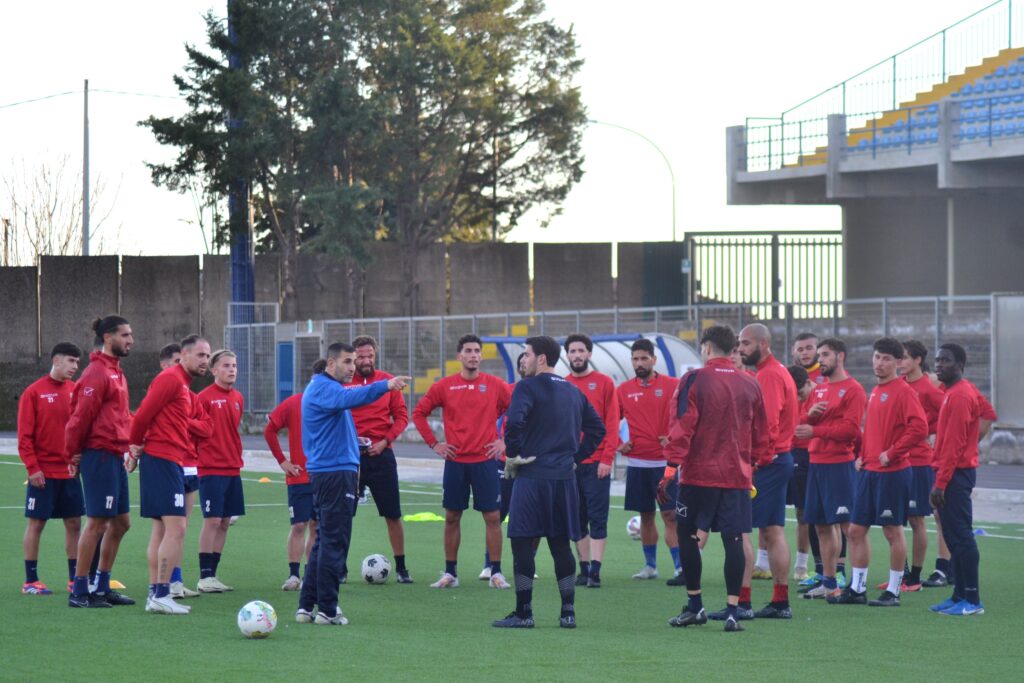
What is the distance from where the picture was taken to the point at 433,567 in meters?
14.9

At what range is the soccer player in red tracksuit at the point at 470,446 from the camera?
538 inches

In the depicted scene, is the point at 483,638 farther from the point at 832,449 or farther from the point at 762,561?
the point at 762,561

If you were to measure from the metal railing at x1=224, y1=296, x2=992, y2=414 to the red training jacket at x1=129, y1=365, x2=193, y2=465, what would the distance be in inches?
669

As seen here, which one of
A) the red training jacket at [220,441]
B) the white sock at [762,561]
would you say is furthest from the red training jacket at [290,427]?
the white sock at [762,561]

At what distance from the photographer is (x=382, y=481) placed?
1395cm

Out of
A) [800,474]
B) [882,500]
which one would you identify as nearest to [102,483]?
[882,500]

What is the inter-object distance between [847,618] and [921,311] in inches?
710

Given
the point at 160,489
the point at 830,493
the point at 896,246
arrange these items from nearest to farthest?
the point at 160,489, the point at 830,493, the point at 896,246

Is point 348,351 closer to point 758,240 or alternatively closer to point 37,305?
point 758,240

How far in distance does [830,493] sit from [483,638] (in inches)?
137

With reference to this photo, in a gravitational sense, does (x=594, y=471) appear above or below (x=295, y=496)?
above

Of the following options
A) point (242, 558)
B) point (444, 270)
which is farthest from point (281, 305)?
point (242, 558)

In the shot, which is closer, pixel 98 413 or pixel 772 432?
pixel 98 413

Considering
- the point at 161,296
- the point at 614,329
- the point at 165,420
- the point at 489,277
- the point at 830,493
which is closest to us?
the point at 165,420
